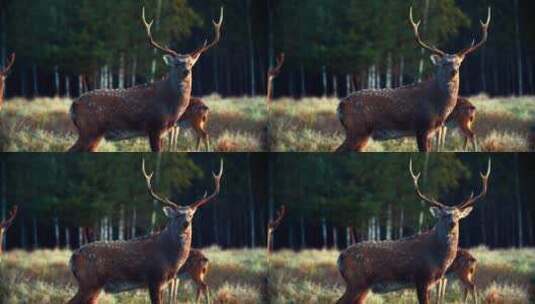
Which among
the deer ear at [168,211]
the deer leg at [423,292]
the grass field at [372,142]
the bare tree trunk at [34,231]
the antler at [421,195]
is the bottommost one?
the deer leg at [423,292]

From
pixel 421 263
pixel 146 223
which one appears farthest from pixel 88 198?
pixel 421 263

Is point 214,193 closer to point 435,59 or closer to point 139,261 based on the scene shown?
point 139,261

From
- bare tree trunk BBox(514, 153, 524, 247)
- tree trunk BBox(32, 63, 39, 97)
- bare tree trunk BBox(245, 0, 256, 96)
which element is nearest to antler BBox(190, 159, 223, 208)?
bare tree trunk BBox(245, 0, 256, 96)

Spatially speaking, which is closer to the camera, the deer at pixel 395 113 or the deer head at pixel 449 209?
the deer head at pixel 449 209

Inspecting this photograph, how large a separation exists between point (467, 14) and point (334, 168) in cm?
142

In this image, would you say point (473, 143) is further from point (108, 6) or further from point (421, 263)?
point (108, 6)

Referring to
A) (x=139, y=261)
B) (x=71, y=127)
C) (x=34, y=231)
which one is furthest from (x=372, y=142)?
(x=34, y=231)

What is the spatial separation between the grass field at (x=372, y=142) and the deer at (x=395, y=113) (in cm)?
6

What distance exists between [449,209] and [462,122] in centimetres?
63

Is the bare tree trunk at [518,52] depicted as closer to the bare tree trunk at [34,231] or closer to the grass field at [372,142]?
the grass field at [372,142]

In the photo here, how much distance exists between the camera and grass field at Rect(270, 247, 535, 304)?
26641 mm

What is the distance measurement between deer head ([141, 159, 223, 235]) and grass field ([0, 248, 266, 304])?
0.86ft

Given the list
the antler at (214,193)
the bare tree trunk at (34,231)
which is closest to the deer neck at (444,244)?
the antler at (214,193)

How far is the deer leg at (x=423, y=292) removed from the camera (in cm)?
2647
